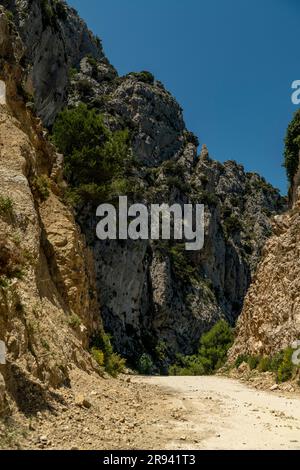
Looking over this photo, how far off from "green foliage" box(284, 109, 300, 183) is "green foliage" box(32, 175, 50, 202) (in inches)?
1075

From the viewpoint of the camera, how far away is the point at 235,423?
374 inches

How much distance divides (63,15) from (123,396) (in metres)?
65.8

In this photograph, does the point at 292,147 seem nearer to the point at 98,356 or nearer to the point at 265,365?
the point at 265,365

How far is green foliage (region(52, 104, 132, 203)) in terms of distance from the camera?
3566 cm

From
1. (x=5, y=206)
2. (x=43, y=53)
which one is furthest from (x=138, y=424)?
(x=43, y=53)

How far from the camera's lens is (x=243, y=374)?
80.2ft

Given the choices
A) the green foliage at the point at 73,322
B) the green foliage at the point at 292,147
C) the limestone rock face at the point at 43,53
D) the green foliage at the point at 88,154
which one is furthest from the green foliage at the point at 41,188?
the green foliage at the point at 292,147

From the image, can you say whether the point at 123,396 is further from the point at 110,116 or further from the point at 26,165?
the point at 110,116

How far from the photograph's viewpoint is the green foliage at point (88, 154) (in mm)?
35656

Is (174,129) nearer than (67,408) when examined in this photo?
No

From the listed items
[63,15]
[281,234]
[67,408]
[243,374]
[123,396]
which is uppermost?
[63,15]

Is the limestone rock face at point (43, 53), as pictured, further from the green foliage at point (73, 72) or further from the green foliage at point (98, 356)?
the green foliage at point (98, 356)

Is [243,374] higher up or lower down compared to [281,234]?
lower down
